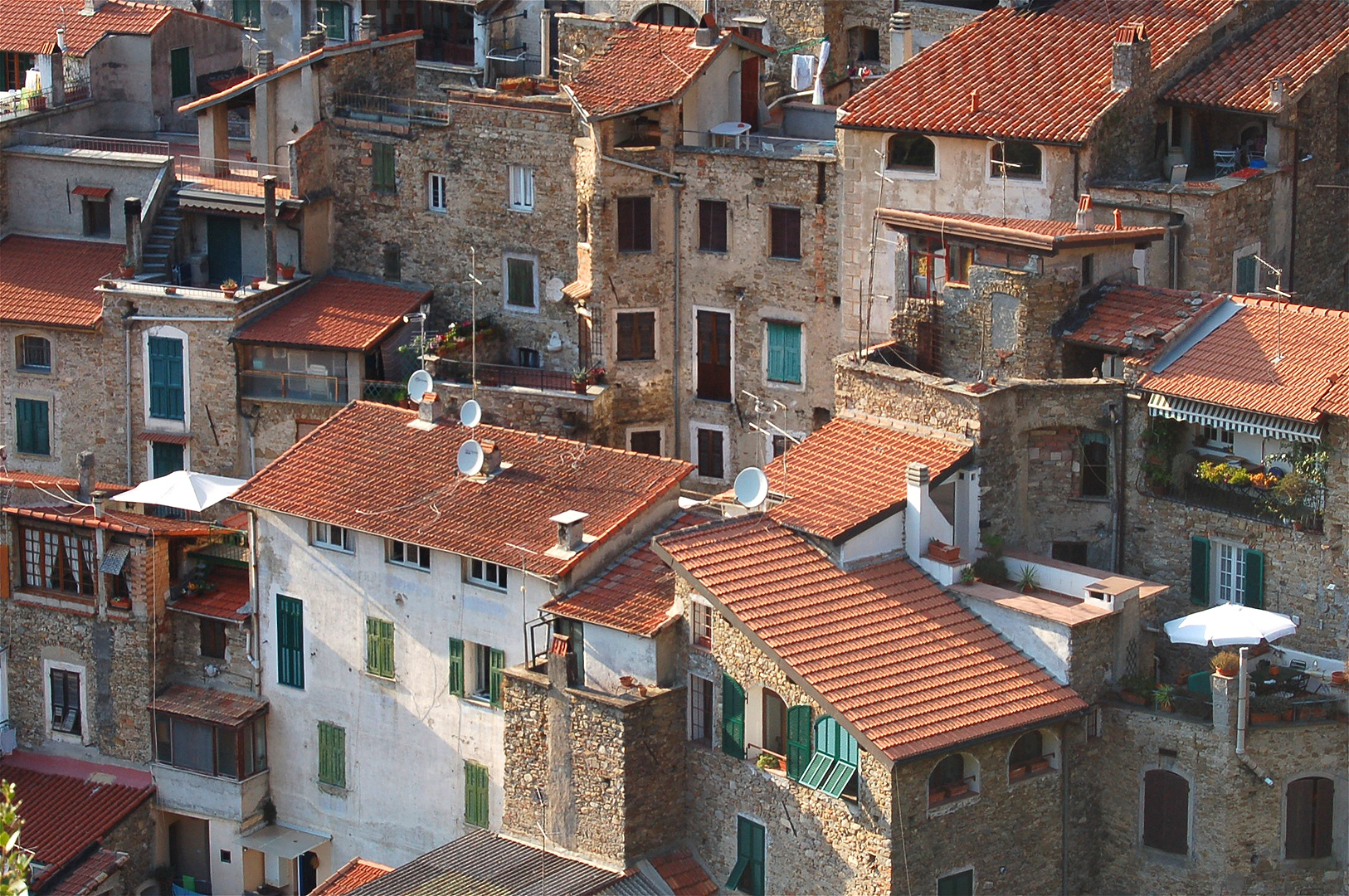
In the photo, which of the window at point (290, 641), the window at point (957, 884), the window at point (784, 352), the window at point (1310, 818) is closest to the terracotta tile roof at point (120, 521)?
the window at point (290, 641)

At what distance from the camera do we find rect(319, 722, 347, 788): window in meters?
65.8

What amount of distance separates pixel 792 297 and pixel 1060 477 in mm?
10085

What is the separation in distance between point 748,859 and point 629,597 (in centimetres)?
558

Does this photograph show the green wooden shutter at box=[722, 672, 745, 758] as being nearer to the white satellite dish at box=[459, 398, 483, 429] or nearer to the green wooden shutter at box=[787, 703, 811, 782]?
the green wooden shutter at box=[787, 703, 811, 782]

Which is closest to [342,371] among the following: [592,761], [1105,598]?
[592,761]

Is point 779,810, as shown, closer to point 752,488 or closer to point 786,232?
point 752,488

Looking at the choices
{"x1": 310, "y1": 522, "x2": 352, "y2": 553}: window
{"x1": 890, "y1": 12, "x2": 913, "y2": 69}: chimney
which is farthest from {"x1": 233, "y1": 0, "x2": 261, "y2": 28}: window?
{"x1": 310, "y1": 522, "x2": 352, "y2": 553}: window

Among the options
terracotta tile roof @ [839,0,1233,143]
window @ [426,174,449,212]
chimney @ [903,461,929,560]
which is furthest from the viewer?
window @ [426,174,449,212]

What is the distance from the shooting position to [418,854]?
64875 mm

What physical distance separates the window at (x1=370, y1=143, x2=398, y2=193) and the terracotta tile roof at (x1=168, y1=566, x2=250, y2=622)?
1084 cm

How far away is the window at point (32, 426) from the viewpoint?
2923 inches

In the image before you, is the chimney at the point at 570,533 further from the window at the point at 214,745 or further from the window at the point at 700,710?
the window at the point at 214,745

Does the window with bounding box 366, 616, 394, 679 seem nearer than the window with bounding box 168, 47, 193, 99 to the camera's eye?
Yes

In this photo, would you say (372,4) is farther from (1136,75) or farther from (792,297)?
(1136,75)
